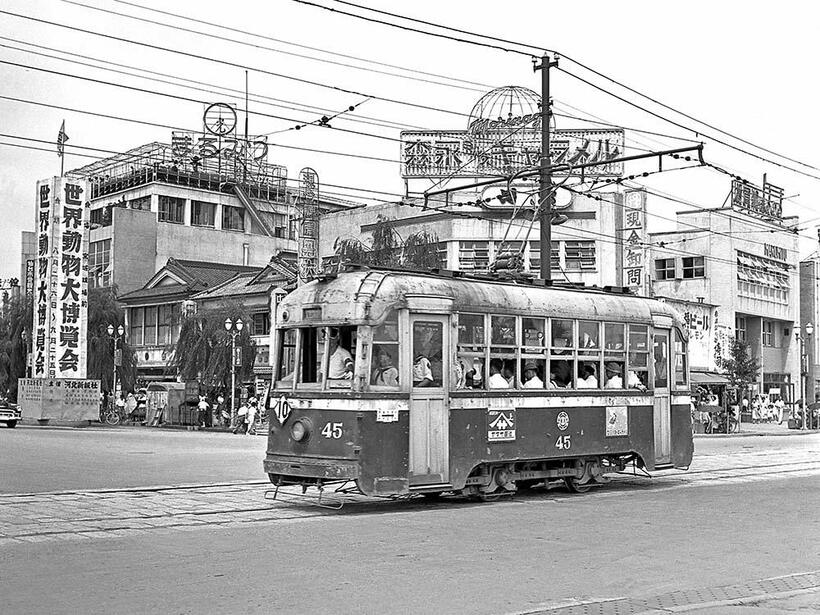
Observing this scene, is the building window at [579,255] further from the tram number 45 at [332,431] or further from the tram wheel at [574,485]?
the tram number 45 at [332,431]

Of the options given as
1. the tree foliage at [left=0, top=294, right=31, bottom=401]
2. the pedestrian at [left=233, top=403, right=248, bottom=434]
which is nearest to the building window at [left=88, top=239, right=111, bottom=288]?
the tree foliage at [left=0, top=294, right=31, bottom=401]

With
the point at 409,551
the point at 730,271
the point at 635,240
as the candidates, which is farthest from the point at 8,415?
the point at 730,271

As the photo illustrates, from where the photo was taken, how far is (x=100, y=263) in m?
76.4

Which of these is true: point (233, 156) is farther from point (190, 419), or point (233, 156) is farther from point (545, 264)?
point (545, 264)

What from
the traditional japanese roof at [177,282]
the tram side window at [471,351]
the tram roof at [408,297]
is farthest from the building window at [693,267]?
the tram side window at [471,351]

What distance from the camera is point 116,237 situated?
74.8m

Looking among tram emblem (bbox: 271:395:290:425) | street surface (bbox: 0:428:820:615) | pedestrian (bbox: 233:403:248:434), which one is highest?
tram emblem (bbox: 271:395:290:425)

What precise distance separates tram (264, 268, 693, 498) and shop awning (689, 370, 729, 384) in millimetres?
30940

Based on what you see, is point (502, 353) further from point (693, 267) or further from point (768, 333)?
point (768, 333)

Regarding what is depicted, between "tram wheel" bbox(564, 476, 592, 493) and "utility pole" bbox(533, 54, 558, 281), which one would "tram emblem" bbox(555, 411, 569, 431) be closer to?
"tram wheel" bbox(564, 476, 592, 493)

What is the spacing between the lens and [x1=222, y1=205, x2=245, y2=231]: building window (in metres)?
81.4

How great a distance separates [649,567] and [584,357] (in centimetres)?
755

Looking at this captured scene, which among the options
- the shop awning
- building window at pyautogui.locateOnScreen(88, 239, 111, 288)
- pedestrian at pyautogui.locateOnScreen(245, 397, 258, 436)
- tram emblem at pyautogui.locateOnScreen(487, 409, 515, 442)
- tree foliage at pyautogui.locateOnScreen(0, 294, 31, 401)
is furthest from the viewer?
building window at pyautogui.locateOnScreen(88, 239, 111, 288)

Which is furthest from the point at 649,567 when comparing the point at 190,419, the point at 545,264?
the point at 190,419
